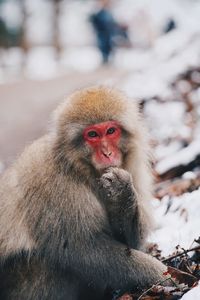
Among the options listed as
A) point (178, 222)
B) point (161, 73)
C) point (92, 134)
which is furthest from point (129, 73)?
point (92, 134)

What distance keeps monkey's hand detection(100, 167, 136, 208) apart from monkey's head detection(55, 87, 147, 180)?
0.06 metres

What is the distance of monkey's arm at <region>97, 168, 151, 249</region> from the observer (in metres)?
4.53

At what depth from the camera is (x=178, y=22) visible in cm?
2359

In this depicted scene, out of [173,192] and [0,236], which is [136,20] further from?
[0,236]

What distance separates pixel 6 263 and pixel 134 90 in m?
6.41

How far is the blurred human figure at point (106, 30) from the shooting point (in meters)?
18.5

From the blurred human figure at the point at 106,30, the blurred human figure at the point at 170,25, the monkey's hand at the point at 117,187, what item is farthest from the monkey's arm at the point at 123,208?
the blurred human figure at the point at 170,25

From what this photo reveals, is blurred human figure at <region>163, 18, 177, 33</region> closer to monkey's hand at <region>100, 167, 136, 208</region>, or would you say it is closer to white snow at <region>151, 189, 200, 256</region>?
white snow at <region>151, 189, 200, 256</region>

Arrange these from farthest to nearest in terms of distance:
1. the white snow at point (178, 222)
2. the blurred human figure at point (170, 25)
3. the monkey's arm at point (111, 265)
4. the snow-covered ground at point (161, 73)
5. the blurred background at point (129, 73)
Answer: the blurred human figure at point (170, 25) < the blurred background at point (129, 73) < the snow-covered ground at point (161, 73) < the white snow at point (178, 222) < the monkey's arm at point (111, 265)

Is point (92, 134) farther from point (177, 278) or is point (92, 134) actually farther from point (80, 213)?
point (177, 278)

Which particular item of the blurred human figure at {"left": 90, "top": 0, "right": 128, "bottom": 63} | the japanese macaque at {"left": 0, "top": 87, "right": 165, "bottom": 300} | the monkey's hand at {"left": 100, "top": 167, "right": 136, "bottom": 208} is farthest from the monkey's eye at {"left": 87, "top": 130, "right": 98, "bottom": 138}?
the blurred human figure at {"left": 90, "top": 0, "right": 128, "bottom": 63}

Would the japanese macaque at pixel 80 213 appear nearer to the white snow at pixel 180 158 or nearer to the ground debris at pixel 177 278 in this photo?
the ground debris at pixel 177 278

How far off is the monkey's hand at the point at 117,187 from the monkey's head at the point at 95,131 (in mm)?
58

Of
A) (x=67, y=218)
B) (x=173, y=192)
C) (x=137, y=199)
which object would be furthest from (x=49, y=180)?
(x=173, y=192)
